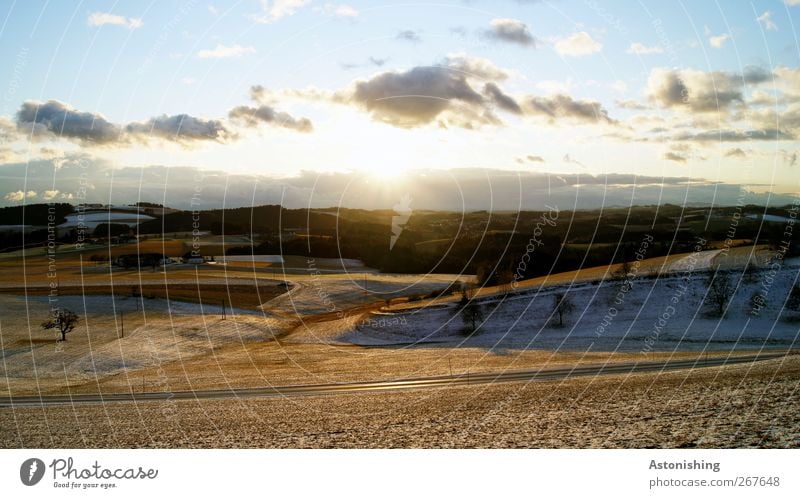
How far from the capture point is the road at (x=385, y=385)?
3841 centimetres

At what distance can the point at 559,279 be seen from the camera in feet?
274

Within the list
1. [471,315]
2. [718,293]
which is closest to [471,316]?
[471,315]

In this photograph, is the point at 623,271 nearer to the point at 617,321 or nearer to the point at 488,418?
the point at 617,321

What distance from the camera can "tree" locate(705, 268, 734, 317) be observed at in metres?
67.4

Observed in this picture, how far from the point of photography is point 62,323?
63594 millimetres

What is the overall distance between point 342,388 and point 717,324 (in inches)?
1654

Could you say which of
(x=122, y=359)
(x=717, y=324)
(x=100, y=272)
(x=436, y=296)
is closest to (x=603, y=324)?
(x=717, y=324)

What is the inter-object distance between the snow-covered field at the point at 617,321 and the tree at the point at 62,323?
26795mm

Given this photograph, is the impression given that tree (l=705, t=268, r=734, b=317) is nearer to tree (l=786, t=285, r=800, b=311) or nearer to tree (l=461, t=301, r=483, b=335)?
tree (l=786, t=285, r=800, b=311)

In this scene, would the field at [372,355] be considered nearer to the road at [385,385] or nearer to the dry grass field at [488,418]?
the dry grass field at [488,418]
